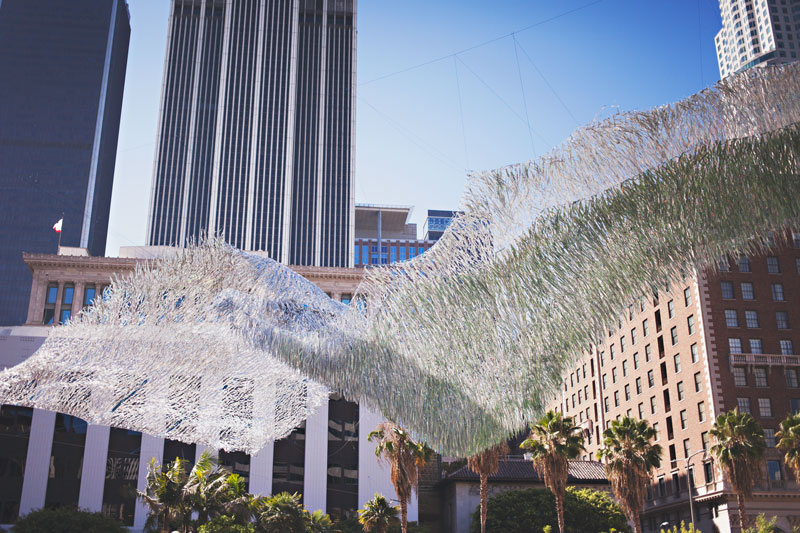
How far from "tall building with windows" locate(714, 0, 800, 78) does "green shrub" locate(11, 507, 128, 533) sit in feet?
565

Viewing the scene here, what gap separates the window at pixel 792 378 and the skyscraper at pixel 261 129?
279ft

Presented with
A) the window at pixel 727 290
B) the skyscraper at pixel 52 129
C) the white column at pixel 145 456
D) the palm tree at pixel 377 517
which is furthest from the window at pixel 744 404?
the skyscraper at pixel 52 129

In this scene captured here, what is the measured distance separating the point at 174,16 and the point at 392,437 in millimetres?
134670

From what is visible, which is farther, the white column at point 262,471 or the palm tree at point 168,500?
the white column at point 262,471

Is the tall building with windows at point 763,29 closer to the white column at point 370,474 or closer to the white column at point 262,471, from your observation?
the white column at point 370,474

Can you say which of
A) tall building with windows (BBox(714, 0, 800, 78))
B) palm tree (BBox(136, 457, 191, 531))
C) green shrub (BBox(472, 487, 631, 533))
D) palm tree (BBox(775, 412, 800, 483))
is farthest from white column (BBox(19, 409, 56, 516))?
tall building with windows (BBox(714, 0, 800, 78))

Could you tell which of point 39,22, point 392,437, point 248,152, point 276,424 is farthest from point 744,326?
point 39,22

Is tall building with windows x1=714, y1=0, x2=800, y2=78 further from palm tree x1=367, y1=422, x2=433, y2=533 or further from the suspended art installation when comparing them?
the suspended art installation

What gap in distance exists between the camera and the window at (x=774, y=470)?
5962 centimetres

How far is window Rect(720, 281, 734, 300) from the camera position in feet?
217

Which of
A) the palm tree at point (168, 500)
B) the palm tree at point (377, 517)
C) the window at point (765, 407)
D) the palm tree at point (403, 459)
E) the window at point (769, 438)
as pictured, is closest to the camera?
the palm tree at point (168, 500)

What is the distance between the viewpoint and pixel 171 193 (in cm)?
13912

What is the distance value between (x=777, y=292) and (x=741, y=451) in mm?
27754

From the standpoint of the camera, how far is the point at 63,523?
127 ft
